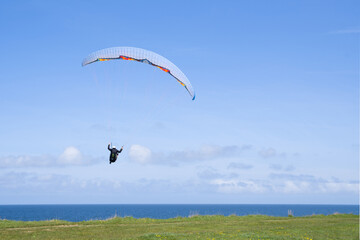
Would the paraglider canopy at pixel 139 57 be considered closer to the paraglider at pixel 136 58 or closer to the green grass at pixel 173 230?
the paraglider at pixel 136 58

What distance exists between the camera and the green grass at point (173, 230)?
73.7 ft

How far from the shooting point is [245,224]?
2972cm

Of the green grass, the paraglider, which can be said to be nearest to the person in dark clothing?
the paraglider

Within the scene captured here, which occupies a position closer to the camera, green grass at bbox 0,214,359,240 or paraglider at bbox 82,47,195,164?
green grass at bbox 0,214,359,240

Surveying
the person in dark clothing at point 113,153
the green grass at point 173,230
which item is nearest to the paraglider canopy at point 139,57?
the person in dark clothing at point 113,153

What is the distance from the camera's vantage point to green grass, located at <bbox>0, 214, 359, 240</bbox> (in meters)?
22.5

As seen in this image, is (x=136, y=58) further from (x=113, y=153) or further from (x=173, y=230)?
(x=173, y=230)

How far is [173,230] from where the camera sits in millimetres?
25859

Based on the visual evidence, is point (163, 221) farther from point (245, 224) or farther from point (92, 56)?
point (92, 56)

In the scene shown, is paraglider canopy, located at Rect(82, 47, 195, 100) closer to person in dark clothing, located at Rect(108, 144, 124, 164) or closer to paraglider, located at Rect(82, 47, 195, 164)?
paraglider, located at Rect(82, 47, 195, 164)

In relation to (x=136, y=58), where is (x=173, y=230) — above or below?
below

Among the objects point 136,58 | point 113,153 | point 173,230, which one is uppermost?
point 136,58

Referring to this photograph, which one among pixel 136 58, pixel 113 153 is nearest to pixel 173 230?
pixel 113 153

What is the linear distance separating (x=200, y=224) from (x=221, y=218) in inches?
182
